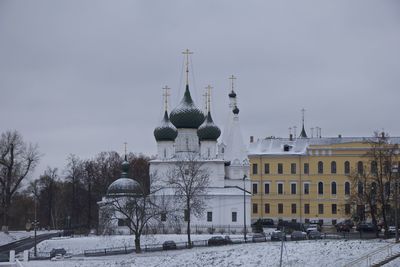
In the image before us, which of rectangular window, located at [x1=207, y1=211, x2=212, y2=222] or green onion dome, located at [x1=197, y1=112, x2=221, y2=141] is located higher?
green onion dome, located at [x1=197, y1=112, x2=221, y2=141]

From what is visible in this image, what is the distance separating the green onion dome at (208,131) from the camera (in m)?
69.7

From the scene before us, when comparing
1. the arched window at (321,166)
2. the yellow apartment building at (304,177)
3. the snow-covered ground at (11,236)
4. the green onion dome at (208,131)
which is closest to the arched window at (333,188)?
the yellow apartment building at (304,177)

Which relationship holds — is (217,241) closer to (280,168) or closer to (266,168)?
(266,168)

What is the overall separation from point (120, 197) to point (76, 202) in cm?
2848

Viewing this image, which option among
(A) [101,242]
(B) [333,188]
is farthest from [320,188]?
(A) [101,242]

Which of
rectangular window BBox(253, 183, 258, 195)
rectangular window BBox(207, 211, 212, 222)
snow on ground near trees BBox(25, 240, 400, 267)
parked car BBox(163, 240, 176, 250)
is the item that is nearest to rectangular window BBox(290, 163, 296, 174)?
rectangular window BBox(253, 183, 258, 195)

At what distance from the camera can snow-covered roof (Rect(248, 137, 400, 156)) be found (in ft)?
255

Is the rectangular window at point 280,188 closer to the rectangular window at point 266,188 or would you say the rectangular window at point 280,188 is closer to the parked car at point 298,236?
the rectangular window at point 266,188

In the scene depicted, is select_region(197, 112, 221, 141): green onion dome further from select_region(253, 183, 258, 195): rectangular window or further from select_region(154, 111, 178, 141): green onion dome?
select_region(253, 183, 258, 195): rectangular window

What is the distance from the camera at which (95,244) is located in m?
58.7

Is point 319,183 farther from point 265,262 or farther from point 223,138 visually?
point 265,262

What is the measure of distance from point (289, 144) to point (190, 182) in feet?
80.9

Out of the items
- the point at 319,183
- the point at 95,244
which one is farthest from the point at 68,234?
the point at 319,183

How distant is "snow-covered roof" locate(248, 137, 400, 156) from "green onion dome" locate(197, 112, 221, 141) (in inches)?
385
